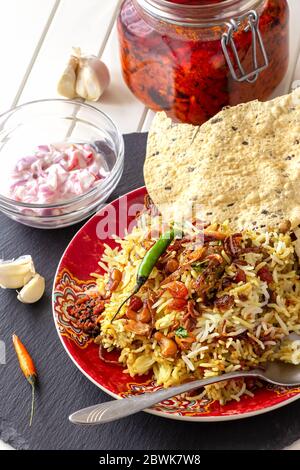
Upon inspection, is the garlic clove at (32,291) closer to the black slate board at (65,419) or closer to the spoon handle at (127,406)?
the black slate board at (65,419)

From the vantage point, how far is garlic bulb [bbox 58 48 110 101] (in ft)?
15.4

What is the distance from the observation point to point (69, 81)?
4758mm

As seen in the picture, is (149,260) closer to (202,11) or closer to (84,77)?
(202,11)

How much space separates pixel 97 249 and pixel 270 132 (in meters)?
0.98

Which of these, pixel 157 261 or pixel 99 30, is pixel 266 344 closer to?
pixel 157 261

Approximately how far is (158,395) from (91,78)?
2196mm

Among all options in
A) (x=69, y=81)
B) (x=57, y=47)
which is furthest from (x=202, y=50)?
(x=57, y=47)

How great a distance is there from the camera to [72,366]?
363 cm

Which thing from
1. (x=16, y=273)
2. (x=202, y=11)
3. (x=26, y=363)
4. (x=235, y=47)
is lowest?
(x=26, y=363)

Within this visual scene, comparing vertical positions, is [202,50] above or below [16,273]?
above

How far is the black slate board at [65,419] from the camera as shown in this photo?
329 cm

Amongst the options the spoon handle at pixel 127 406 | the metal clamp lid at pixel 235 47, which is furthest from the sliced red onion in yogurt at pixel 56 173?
the spoon handle at pixel 127 406

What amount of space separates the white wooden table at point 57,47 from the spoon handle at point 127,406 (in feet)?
6.28
